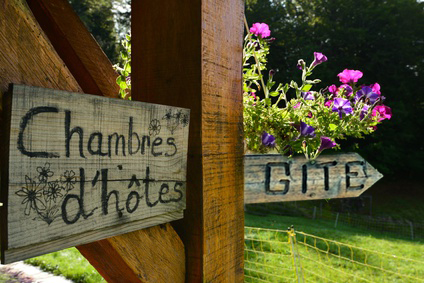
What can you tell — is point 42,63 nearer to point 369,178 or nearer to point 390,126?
point 369,178

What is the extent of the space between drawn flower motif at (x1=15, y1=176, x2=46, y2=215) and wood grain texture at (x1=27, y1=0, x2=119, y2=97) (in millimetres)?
758

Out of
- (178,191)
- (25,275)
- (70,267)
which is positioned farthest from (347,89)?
(25,275)

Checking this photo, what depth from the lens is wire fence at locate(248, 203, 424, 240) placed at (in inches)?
497

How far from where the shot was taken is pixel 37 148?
762mm

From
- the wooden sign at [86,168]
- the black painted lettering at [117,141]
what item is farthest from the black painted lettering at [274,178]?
the black painted lettering at [117,141]

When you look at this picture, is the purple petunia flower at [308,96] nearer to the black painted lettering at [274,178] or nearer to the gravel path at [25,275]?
the black painted lettering at [274,178]

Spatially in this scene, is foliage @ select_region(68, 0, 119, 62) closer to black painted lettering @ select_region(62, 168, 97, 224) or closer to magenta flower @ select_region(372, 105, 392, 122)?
magenta flower @ select_region(372, 105, 392, 122)

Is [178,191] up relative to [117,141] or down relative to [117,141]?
down

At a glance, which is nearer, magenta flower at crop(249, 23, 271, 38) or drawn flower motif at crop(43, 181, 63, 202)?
drawn flower motif at crop(43, 181, 63, 202)

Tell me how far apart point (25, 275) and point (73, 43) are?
4275 millimetres

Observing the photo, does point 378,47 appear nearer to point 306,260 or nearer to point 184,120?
point 306,260

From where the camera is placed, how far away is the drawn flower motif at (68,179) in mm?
814

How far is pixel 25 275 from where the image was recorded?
4.84m

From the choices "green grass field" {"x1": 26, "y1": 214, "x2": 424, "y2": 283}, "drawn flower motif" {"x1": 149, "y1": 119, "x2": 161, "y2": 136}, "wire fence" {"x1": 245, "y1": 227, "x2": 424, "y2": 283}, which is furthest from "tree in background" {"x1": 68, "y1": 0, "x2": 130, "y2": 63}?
"drawn flower motif" {"x1": 149, "y1": 119, "x2": 161, "y2": 136}
